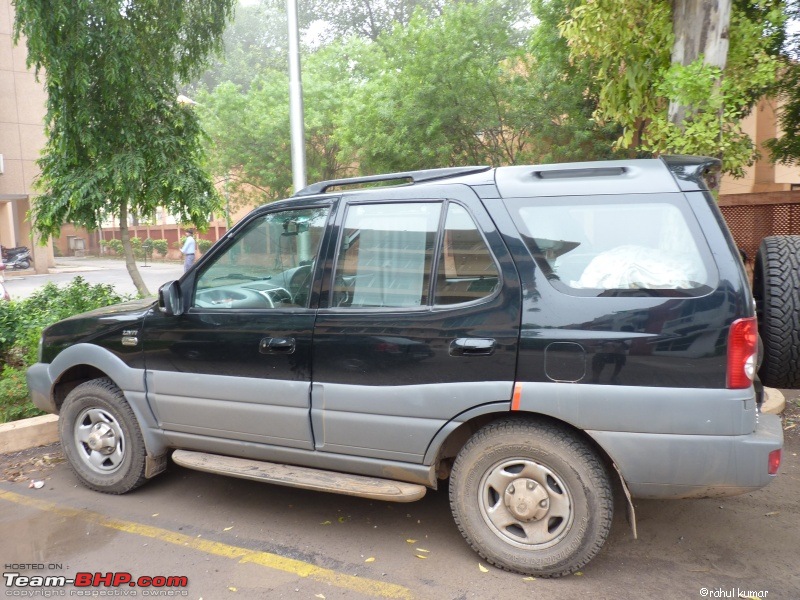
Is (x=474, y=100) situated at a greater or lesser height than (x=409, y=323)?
greater

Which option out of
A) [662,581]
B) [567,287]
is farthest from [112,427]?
[662,581]

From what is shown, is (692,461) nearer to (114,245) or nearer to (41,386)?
(41,386)

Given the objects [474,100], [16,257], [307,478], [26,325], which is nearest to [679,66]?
[307,478]

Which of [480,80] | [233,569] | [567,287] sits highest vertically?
[480,80]

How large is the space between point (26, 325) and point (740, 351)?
7.01 m

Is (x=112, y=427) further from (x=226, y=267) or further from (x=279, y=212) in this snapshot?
(x=279, y=212)

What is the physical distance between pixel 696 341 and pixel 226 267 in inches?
107

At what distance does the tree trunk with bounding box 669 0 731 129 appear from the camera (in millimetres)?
5844

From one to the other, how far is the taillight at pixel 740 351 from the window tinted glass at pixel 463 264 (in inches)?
43.2

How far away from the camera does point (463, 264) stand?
3461 millimetres

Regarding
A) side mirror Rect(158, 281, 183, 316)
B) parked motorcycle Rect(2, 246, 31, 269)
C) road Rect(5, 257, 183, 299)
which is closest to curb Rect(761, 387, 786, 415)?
side mirror Rect(158, 281, 183, 316)

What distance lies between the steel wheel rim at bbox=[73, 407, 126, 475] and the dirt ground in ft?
0.74

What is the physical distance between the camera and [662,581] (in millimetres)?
3312

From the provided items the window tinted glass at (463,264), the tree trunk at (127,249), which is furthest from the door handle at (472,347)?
the tree trunk at (127,249)
